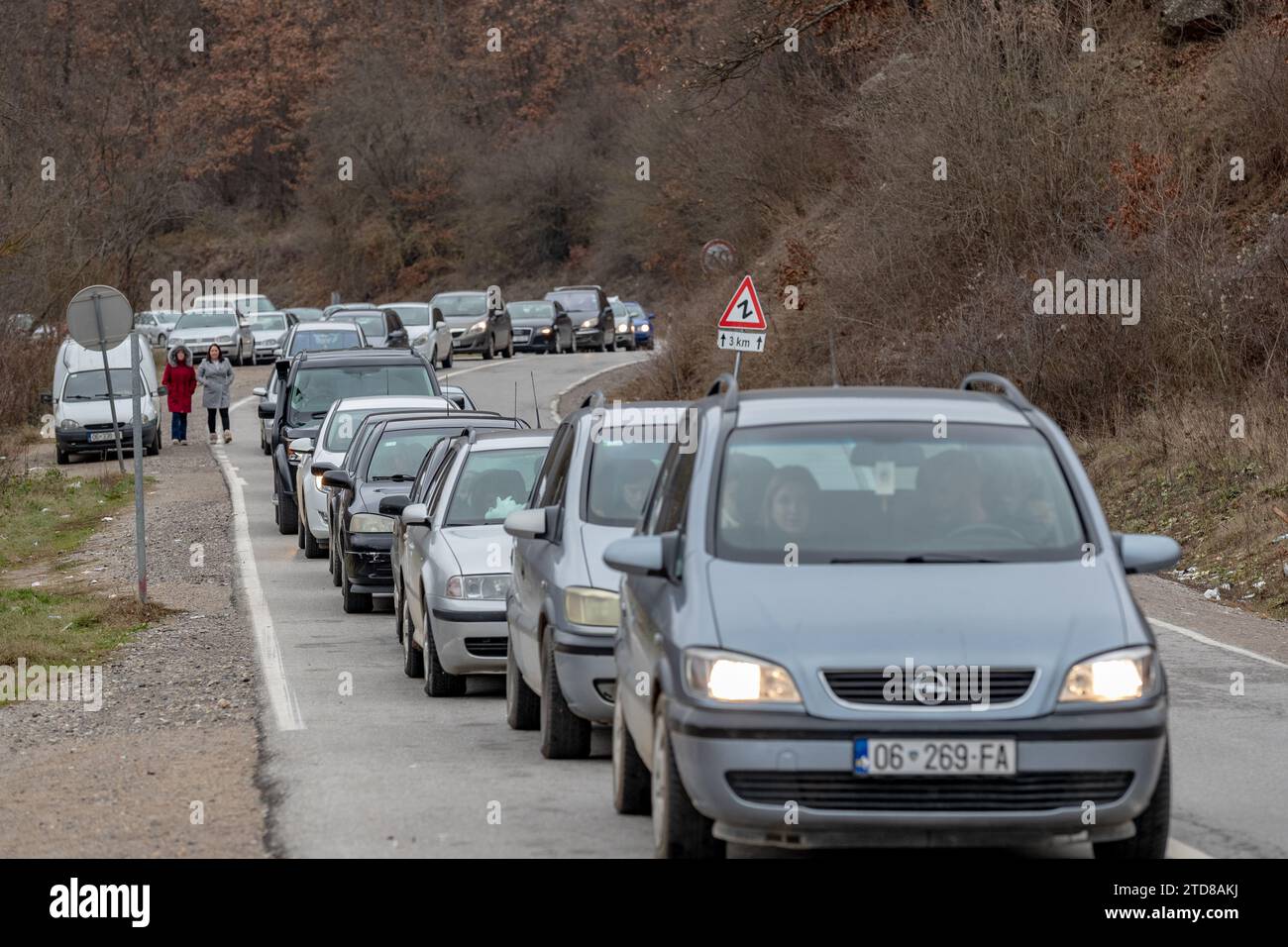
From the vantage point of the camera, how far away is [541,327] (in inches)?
2479

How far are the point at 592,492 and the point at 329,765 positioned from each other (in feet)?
6.03

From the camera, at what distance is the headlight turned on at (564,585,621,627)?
9.53 metres

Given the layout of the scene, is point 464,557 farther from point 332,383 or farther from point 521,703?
point 332,383

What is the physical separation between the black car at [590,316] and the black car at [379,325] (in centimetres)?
1255

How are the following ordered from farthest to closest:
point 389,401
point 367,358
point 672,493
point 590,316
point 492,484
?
point 590,316 < point 367,358 < point 389,401 < point 492,484 < point 672,493

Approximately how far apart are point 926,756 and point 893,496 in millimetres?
1242

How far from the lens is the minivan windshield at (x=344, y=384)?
85.9 ft

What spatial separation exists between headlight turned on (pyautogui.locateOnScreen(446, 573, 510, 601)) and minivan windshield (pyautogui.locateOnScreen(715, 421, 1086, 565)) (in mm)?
4533

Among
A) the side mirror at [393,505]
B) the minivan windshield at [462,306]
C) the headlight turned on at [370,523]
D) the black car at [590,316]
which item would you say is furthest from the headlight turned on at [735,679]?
the black car at [590,316]

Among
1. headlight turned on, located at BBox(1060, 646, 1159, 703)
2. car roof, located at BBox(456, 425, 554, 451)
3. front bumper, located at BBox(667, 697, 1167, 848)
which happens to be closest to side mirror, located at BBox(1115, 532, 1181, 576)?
headlight turned on, located at BBox(1060, 646, 1159, 703)

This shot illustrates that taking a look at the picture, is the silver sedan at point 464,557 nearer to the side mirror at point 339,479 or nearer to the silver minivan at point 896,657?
the side mirror at point 339,479

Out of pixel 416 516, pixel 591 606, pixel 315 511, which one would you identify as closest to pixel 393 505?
pixel 416 516

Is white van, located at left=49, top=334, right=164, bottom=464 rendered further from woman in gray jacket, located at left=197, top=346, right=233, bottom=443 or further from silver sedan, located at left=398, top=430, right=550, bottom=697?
silver sedan, located at left=398, top=430, right=550, bottom=697
